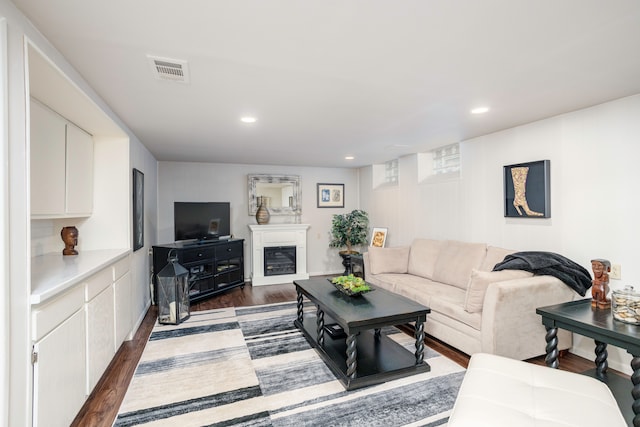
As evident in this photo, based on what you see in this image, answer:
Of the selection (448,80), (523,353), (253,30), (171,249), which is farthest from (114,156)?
(523,353)

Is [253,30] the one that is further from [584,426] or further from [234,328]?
[234,328]

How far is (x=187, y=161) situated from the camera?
5637 mm

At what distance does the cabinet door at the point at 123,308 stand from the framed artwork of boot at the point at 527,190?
13.2ft

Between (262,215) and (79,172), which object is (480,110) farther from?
(262,215)

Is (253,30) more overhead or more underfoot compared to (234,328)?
more overhead

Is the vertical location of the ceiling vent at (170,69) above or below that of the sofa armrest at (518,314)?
above

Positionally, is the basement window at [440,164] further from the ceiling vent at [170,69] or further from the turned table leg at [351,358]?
the ceiling vent at [170,69]

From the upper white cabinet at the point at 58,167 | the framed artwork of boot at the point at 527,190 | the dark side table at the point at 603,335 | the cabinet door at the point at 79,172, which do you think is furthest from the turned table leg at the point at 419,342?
the cabinet door at the point at 79,172

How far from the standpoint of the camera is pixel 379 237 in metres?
5.84

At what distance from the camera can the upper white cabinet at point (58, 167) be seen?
85.7 inches

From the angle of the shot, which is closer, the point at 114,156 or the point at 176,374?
the point at 176,374

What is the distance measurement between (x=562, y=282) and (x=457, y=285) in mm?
1109

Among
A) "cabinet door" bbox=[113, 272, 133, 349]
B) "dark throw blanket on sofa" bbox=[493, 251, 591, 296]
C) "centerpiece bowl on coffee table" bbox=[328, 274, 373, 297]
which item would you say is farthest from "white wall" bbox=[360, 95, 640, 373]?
"cabinet door" bbox=[113, 272, 133, 349]

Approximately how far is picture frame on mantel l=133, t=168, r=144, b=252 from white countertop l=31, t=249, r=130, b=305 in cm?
50
